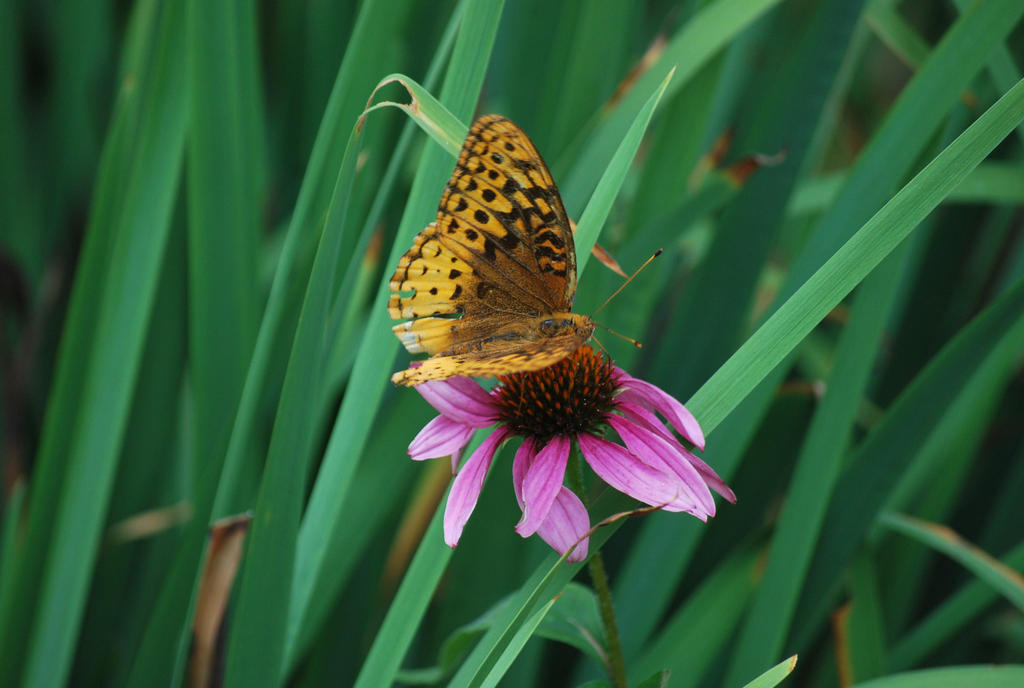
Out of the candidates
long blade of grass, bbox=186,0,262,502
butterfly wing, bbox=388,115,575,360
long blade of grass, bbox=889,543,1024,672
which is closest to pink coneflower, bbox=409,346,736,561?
butterfly wing, bbox=388,115,575,360

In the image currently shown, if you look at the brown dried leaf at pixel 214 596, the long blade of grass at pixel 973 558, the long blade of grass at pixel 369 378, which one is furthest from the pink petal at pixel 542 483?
the long blade of grass at pixel 973 558

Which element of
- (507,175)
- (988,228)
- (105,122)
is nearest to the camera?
(507,175)

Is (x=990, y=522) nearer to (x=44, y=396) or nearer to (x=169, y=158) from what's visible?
(x=169, y=158)

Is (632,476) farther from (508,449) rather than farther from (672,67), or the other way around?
(672,67)

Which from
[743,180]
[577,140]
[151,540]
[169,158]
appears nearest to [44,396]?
[151,540]

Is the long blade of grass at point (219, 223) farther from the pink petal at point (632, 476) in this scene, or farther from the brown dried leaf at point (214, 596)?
the pink petal at point (632, 476)

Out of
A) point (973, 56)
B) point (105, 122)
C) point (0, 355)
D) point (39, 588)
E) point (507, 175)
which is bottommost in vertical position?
point (39, 588)
